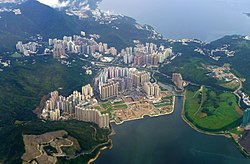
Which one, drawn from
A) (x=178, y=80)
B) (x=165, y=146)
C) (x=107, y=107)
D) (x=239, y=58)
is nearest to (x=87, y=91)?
(x=107, y=107)

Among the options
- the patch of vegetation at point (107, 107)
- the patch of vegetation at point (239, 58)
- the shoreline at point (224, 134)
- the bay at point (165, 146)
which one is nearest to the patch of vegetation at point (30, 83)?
the patch of vegetation at point (107, 107)

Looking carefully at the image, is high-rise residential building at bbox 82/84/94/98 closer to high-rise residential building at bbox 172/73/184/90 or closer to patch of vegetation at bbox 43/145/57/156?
high-rise residential building at bbox 172/73/184/90

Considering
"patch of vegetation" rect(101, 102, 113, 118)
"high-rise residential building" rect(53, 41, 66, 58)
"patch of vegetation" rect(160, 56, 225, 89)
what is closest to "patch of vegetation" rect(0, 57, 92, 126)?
"high-rise residential building" rect(53, 41, 66, 58)

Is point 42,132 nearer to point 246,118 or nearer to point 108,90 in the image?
point 108,90

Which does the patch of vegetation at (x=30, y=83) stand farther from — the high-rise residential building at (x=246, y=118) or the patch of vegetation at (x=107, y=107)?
the high-rise residential building at (x=246, y=118)

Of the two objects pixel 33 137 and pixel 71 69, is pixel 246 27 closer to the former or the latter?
pixel 71 69

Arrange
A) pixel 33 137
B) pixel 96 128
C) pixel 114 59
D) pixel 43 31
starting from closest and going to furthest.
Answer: pixel 33 137, pixel 96 128, pixel 114 59, pixel 43 31

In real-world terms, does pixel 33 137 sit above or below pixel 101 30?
below

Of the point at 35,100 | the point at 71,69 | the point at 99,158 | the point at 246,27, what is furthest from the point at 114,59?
the point at 246,27
